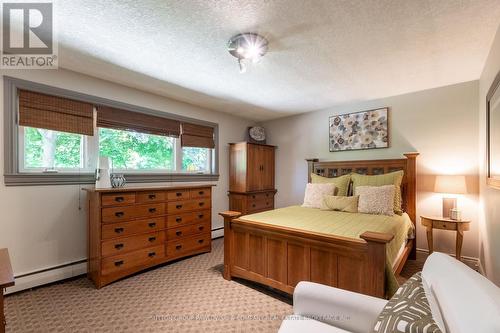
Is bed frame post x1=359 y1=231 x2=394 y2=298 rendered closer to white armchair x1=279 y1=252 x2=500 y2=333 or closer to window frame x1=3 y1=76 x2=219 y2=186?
white armchair x1=279 y1=252 x2=500 y2=333

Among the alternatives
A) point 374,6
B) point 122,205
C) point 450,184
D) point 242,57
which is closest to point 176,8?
point 242,57

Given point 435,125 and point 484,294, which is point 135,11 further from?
point 435,125

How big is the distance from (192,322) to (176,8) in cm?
232

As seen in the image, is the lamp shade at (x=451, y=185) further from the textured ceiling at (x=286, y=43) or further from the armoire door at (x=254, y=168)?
the armoire door at (x=254, y=168)


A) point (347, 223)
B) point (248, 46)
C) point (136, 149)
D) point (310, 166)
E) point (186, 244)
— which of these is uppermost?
point (248, 46)

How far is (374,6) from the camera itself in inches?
61.9

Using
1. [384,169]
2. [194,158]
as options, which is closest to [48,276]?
[194,158]

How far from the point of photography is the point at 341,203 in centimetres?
305

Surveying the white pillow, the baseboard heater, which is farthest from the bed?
the baseboard heater

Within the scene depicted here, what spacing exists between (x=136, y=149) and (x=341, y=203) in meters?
2.85

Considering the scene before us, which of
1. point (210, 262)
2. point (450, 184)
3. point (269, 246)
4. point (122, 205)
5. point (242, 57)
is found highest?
point (242, 57)

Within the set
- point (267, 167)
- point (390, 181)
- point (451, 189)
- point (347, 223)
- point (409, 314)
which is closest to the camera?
point (409, 314)

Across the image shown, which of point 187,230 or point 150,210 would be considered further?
point 187,230

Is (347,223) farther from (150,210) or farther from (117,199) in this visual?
(117,199)
